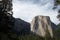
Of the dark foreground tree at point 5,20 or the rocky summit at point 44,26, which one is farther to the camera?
the rocky summit at point 44,26

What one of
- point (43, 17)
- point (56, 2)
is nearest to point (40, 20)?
point (43, 17)

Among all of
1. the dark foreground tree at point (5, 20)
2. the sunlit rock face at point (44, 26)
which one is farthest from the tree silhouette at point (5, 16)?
the sunlit rock face at point (44, 26)

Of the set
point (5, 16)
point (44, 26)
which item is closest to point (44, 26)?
point (44, 26)

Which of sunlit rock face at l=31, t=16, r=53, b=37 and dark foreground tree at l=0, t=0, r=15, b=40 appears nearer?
dark foreground tree at l=0, t=0, r=15, b=40

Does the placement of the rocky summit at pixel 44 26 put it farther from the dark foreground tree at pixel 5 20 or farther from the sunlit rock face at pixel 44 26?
the dark foreground tree at pixel 5 20

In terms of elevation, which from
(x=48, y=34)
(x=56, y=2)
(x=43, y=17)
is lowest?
(x=48, y=34)

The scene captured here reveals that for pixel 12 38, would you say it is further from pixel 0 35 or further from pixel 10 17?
pixel 10 17

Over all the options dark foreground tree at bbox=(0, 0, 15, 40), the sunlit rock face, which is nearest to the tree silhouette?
dark foreground tree at bbox=(0, 0, 15, 40)

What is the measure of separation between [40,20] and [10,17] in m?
21.3

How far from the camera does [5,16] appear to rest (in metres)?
5.03

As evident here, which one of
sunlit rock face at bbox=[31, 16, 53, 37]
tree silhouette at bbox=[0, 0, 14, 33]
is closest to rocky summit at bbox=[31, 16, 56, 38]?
sunlit rock face at bbox=[31, 16, 53, 37]

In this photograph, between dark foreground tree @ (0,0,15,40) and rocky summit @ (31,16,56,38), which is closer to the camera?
dark foreground tree @ (0,0,15,40)

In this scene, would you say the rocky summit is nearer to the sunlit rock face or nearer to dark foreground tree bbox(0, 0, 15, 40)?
the sunlit rock face

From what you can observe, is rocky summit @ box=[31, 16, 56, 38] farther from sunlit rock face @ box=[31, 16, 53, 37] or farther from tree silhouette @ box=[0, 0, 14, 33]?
tree silhouette @ box=[0, 0, 14, 33]
